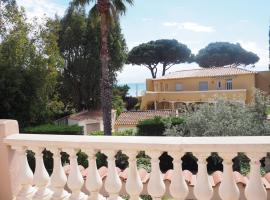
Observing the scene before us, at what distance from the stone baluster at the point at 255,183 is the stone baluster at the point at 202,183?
0.27 m

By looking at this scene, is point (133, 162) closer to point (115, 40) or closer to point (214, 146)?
point (214, 146)

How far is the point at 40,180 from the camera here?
2.91 metres

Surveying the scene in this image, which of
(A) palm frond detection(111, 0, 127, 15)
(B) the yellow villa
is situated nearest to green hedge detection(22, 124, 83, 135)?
(A) palm frond detection(111, 0, 127, 15)

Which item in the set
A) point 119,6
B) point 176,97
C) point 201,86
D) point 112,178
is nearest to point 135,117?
point 119,6

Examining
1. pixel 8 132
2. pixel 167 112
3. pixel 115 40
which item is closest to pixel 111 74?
pixel 115 40

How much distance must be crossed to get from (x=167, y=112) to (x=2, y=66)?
1418cm

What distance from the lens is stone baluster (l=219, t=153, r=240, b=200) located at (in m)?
2.35

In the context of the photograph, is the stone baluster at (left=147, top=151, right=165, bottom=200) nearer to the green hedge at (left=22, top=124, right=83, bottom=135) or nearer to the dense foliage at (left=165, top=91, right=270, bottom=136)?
the dense foliage at (left=165, top=91, right=270, bottom=136)

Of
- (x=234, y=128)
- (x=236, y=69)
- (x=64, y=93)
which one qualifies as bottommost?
(x=234, y=128)

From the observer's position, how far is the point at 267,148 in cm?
222

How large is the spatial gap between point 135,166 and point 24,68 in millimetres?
19553

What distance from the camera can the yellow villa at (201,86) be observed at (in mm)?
35906

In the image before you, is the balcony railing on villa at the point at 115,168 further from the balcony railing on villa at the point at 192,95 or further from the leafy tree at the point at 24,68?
the balcony railing on villa at the point at 192,95

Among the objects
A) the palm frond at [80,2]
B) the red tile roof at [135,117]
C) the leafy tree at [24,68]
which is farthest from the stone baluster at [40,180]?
the red tile roof at [135,117]
